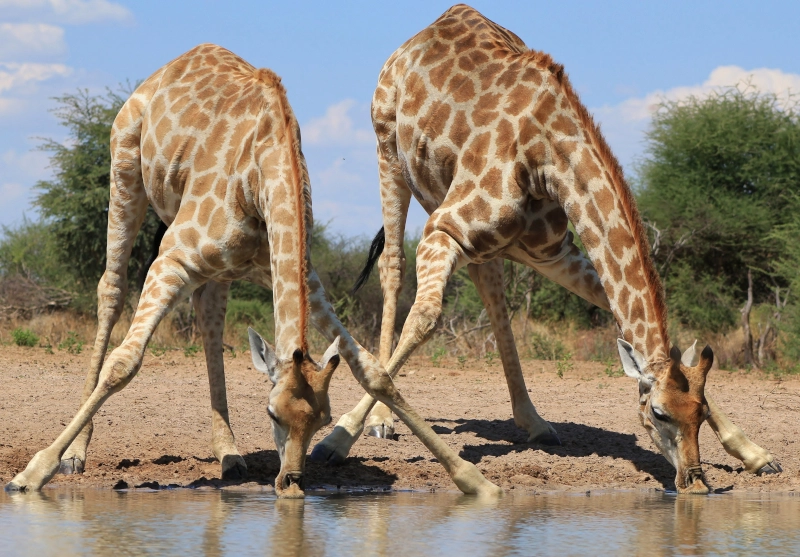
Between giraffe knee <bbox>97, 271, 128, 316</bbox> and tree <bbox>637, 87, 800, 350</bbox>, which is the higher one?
tree <bbox>637, 87, 800, 350</bbox>

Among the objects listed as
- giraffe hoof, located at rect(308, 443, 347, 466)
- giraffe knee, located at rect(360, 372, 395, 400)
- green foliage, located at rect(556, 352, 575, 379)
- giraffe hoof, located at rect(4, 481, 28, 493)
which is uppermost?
green foliage, located at rect(556, 352, 575, 379)

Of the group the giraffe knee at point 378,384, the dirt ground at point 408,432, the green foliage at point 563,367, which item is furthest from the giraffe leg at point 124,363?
the green foliage at point 563,367

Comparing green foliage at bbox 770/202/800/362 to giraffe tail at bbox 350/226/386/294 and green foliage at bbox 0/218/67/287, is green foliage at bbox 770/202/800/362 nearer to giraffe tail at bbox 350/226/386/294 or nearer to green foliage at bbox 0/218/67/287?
giraffe tail at bbox 350/226/386/294

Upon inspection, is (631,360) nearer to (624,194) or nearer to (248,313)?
(624,194)

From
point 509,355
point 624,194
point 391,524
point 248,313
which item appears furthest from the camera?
point 248,313

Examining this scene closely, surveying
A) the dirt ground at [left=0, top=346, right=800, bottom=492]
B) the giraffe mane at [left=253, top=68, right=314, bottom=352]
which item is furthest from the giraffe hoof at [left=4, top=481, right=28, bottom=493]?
the giraffe mane at [left=253, top=68, right=314, bottom=352]

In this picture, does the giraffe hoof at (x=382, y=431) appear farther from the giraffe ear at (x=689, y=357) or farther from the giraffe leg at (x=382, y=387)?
the giraffe ear at (x=689, y=357)

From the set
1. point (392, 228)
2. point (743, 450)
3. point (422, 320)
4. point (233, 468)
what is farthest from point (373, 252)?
point (743, 450)

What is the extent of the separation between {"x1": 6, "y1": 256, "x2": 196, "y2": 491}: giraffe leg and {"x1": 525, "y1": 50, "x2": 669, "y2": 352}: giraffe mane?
2710 mm

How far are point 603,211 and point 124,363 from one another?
304 centimetres

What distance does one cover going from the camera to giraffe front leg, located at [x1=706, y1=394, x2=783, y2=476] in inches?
279

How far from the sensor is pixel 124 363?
623 cm

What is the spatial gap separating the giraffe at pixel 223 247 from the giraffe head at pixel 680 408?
1032mm

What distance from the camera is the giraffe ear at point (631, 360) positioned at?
6258 millimetres
